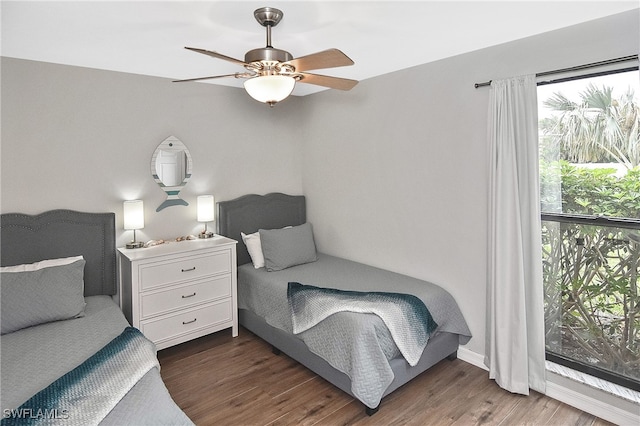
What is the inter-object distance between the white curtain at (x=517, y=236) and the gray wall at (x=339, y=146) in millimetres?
159

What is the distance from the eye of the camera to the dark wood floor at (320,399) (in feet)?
7.42

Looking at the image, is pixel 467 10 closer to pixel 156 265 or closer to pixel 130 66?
pixel 130 66

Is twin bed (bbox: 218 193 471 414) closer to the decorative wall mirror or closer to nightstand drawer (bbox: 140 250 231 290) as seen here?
nightstand drawer (bbox: 140 250 231 290)

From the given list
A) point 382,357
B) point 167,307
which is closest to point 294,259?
point 167,307

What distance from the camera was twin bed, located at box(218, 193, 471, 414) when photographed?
232cm

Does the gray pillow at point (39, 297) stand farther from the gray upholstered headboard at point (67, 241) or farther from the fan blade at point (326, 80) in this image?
the fan blade at point (326, 80)

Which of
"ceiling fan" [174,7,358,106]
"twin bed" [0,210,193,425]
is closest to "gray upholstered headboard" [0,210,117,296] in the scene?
"twin bed" [0,210,193,425]

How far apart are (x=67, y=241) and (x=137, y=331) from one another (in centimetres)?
126

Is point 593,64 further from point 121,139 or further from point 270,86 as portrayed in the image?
point 121,139

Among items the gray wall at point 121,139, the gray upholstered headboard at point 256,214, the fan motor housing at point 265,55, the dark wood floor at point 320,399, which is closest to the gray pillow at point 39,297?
the gray wall at point 121,139

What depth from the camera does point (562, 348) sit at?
8.25ft

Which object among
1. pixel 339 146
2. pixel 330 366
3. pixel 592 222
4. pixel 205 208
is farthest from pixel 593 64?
pixel 205 208

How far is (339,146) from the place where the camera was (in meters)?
3.88

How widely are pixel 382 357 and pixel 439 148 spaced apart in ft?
5.54
